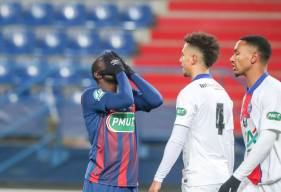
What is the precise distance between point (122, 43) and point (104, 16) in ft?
2.97

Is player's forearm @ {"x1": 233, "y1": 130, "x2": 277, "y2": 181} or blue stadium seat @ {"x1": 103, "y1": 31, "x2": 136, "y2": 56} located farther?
blue stadium seat @ {"x1": 103, "y1": 31, "x2": 136, "y2": 56}

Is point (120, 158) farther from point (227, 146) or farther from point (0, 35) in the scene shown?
point (0, 35)

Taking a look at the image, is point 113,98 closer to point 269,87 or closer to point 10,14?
point 269,87

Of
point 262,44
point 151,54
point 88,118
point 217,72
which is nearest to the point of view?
point 262,44

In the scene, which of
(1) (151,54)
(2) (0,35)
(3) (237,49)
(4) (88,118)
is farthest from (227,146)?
(2) (0,35)

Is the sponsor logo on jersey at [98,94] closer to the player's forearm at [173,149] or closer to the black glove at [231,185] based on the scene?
the player's forearm at [173,149]

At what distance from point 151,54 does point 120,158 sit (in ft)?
32.9

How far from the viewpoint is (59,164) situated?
10.4 meters

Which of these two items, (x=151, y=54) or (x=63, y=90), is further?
(x=151, y=54)

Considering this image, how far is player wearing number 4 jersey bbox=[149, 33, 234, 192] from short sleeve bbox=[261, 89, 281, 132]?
15.6 inches

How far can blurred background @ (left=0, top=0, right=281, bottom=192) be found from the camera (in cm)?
1059

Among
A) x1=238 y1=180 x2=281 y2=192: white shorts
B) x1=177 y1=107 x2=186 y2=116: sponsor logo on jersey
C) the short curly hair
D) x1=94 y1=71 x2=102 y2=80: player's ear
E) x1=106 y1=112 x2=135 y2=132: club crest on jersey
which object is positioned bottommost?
x1=238 y1=180 x2=281 y2=192: white shorts

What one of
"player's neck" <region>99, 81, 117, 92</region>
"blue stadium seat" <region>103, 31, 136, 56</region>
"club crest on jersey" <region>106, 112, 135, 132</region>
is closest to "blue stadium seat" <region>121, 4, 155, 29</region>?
"blue stadium seat" <region>103, 31, 136, 56</region>

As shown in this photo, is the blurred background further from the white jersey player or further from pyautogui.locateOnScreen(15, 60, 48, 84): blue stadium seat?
the white jersey player
